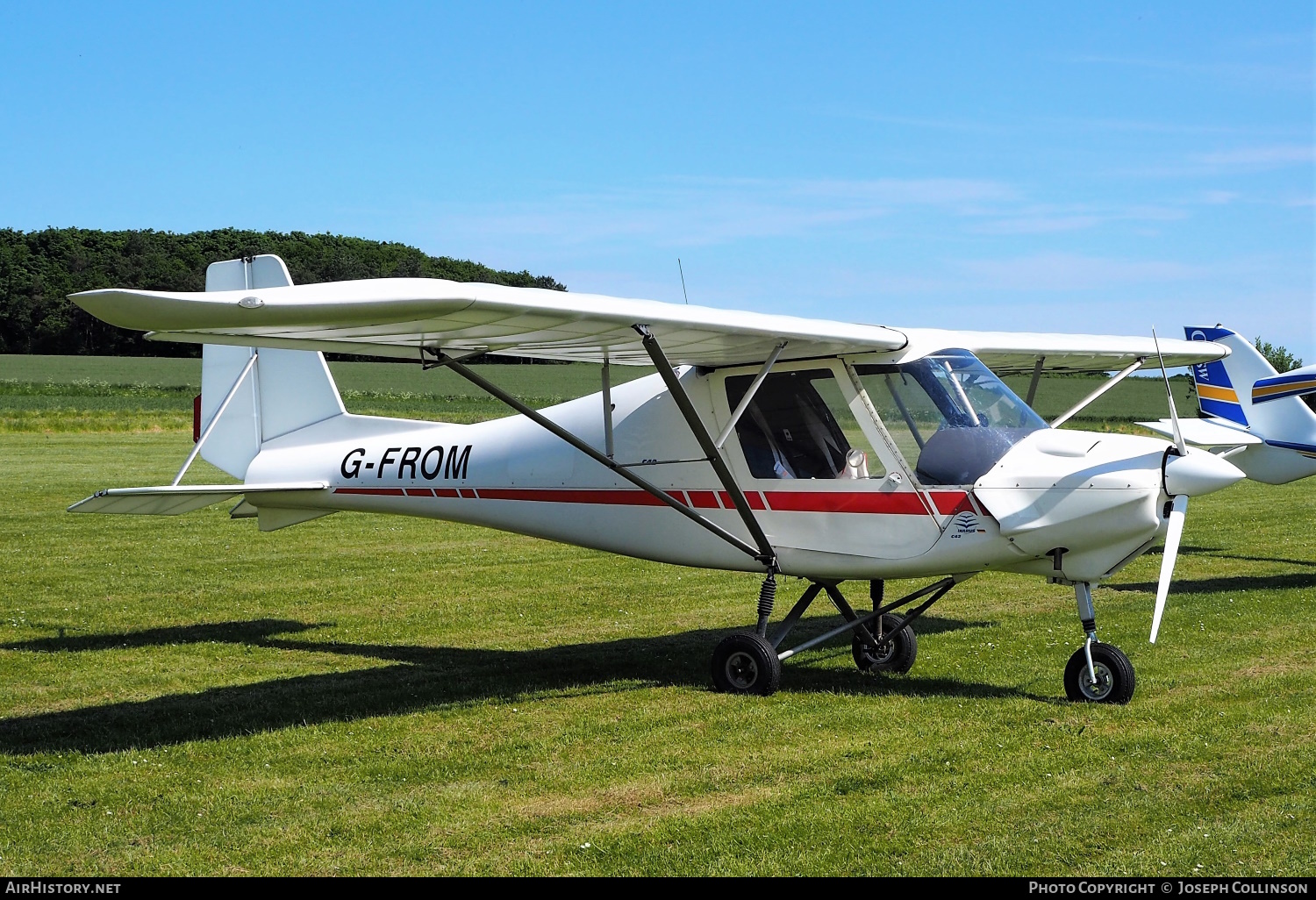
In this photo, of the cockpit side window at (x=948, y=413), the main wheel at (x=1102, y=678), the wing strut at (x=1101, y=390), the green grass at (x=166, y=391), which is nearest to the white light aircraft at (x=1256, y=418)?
the wing strut at (x=1101, y=390)

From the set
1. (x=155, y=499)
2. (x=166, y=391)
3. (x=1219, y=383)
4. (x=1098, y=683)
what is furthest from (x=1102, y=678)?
(x=166, y=391)

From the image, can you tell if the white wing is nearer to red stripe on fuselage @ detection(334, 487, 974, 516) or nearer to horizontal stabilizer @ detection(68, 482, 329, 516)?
red stripe on fuselage @ detection(334, 487, 974, 516)

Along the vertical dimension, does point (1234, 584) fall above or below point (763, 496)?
below

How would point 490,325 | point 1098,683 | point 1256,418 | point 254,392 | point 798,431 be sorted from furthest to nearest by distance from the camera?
point 1256,418, point 254,392, point 798,431, point 1098,683, point 490,325

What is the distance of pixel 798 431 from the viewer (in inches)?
332

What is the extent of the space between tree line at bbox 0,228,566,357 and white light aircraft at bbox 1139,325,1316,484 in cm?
4461

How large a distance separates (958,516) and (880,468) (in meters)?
0.63

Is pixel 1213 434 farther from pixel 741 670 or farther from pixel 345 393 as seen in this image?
pixel 345 393

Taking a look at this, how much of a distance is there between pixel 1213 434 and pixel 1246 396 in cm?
73

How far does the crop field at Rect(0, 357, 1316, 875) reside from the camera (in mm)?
5113

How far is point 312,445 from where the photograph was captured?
1073cm

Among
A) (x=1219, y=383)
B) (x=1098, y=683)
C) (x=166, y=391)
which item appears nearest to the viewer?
(x=1098, y=683)

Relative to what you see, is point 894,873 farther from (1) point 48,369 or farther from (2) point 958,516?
(1) point 48,369
